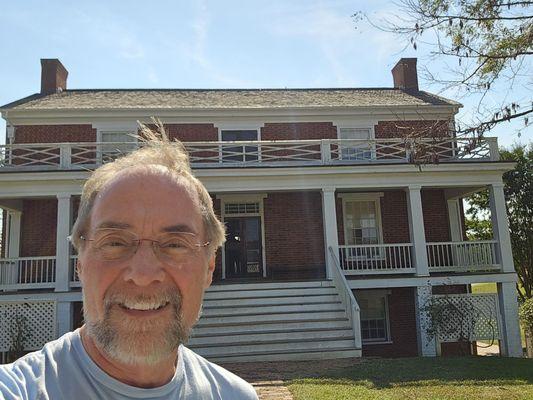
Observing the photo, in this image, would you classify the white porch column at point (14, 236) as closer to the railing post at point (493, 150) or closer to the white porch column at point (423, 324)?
the white porch column at point (423, 324)

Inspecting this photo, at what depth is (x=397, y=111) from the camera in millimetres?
17953

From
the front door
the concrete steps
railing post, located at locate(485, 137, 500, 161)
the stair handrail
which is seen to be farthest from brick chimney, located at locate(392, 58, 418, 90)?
the concrete steps

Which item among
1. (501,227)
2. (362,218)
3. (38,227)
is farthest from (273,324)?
(38,227)

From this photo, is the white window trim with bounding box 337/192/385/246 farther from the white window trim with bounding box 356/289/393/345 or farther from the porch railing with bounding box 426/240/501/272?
the porch railing with bounding box 426/240/501/272

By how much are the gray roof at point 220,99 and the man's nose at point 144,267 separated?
1658 centimetres

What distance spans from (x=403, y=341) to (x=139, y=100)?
1341cm

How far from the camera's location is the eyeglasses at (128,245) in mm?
1612

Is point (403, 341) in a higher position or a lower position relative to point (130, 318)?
lower

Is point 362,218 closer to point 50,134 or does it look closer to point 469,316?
point 469,316

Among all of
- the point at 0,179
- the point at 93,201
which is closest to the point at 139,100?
the point at 0,179

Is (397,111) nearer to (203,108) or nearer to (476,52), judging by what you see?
(203,108)

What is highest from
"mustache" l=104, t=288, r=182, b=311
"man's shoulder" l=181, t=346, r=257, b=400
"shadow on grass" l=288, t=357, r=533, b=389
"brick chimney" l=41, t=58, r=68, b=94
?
"brick chimney" l=41, t=58, r=68, b=94

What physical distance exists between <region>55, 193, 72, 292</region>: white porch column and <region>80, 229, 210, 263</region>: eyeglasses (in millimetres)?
13149

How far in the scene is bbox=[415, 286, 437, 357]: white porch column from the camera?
1349 centimetres
